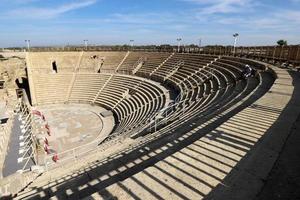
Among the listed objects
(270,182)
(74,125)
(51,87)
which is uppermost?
(270,182)

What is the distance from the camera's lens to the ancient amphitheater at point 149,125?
4.84 m

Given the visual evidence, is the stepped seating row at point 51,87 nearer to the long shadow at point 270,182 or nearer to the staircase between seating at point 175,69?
the staircase between seating at point 175,69

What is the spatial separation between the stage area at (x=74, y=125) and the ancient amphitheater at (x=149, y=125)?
0.39ft

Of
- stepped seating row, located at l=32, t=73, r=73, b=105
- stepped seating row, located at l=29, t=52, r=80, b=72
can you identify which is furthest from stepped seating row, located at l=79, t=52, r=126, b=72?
stepped seating row, located at l=32, t=73, r=73, b=105

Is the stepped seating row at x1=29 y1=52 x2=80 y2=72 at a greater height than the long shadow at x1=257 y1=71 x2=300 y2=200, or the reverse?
the long shadow at x1=257 y1=71 x2=300 y2=200

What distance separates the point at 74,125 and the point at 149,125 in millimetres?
12911

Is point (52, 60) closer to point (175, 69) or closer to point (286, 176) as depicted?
point (175, 69)

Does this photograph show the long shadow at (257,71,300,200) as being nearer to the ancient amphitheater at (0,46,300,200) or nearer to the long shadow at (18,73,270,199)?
the ancient amphitheater at (0,46,300,200)

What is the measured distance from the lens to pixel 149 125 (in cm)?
1473

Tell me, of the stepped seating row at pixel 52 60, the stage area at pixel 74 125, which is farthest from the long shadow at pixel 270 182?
the stepped seating row at pixel 52 60

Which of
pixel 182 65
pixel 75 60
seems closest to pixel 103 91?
pixel 182 65

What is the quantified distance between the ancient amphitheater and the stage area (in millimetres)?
119

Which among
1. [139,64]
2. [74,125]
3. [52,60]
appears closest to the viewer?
[74,125]

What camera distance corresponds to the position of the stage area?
20.4 metres
